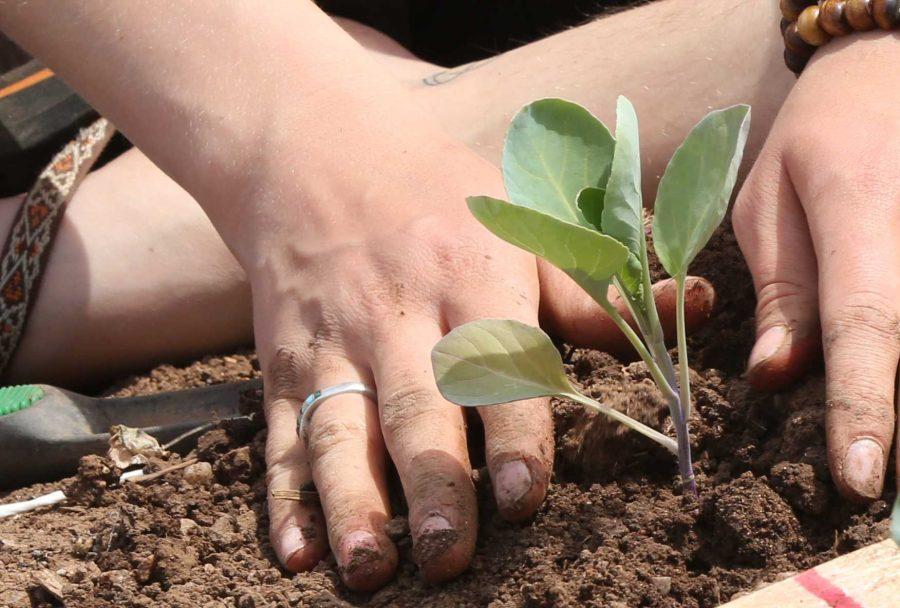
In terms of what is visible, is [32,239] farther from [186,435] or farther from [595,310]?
[595,310]

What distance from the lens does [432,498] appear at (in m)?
0.99

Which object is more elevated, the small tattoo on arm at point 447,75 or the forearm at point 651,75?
the forearm at point 651,75

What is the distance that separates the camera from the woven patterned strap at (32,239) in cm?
196

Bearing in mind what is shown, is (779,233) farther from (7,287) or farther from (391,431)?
(7,287)

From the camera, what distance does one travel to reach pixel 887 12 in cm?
118

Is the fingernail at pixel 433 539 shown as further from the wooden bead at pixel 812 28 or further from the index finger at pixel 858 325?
the wooden bead at pixel 812 28

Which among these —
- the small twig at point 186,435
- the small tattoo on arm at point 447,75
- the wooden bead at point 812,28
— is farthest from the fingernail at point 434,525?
the small tattoo on arm at point 447,75

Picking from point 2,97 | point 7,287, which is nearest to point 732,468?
point 7,287

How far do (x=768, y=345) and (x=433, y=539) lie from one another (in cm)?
41

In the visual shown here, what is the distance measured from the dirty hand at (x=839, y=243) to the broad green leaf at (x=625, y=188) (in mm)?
269

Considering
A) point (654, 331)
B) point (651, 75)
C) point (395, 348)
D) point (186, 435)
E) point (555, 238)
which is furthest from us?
point (651, 75)

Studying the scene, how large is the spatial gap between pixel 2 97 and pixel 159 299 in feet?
2.17

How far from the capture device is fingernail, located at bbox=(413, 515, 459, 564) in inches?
37.6

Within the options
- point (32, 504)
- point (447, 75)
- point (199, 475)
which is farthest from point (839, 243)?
point (447, 75)
